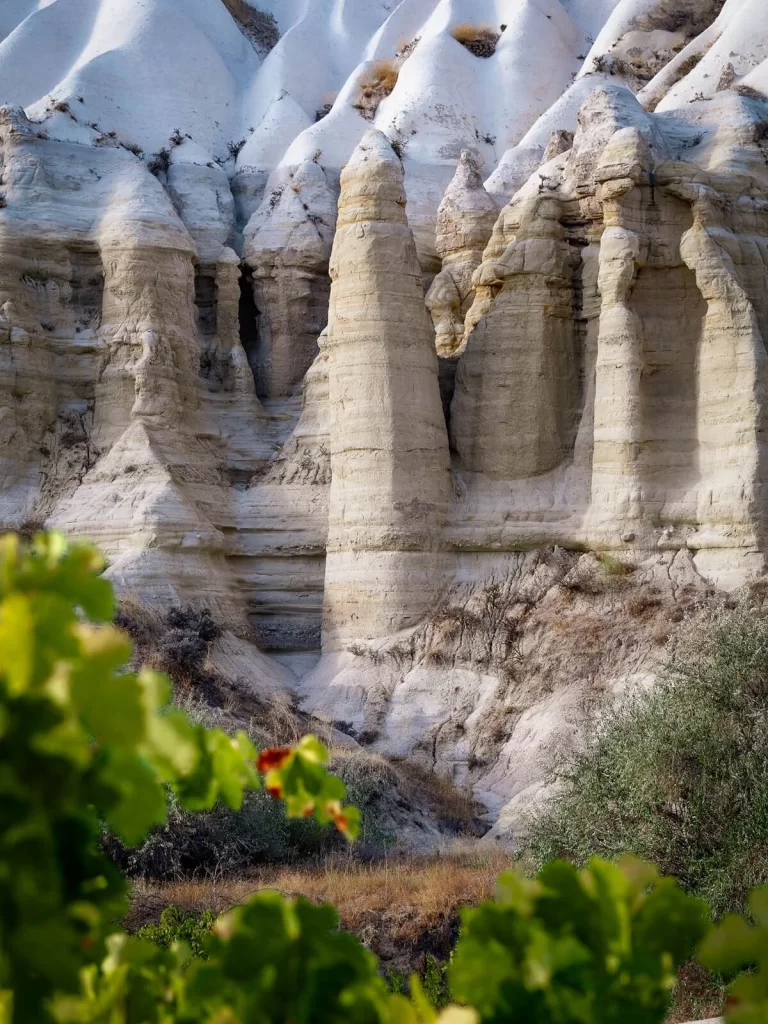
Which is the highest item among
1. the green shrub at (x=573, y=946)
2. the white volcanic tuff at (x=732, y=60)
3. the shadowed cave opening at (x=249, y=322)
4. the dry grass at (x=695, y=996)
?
the white volcanic tuff at (x=732, y=60)

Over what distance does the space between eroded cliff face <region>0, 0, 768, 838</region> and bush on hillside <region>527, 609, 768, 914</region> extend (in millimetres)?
4045

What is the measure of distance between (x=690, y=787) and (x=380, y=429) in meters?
13.9

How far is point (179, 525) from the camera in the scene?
27.5 m

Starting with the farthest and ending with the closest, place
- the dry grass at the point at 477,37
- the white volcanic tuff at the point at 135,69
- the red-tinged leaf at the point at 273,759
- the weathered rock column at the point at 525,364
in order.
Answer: the dry grass at the point at 477,37
the white volcanic tuff at the point at 135,69
the weathered rock column at the point at 525,364
the red-tinged leaf at the point at 273,759

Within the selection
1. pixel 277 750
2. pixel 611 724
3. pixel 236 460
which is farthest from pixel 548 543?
pixel 277 750

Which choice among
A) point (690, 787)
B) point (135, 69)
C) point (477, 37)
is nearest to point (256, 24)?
point (477, 37)

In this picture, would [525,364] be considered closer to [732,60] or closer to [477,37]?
[732,60]

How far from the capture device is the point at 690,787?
13039 mm

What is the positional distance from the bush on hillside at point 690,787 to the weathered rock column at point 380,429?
11.3m

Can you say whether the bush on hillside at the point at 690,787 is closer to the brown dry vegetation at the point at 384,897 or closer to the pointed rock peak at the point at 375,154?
the brown dry vegetation at the point at 384,897

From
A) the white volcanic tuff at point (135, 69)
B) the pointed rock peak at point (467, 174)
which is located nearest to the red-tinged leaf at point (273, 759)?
the pointed rock peak at point (467, 174)

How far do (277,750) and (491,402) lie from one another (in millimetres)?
23542

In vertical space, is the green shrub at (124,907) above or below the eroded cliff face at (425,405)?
below

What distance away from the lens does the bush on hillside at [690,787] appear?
1245 cm
